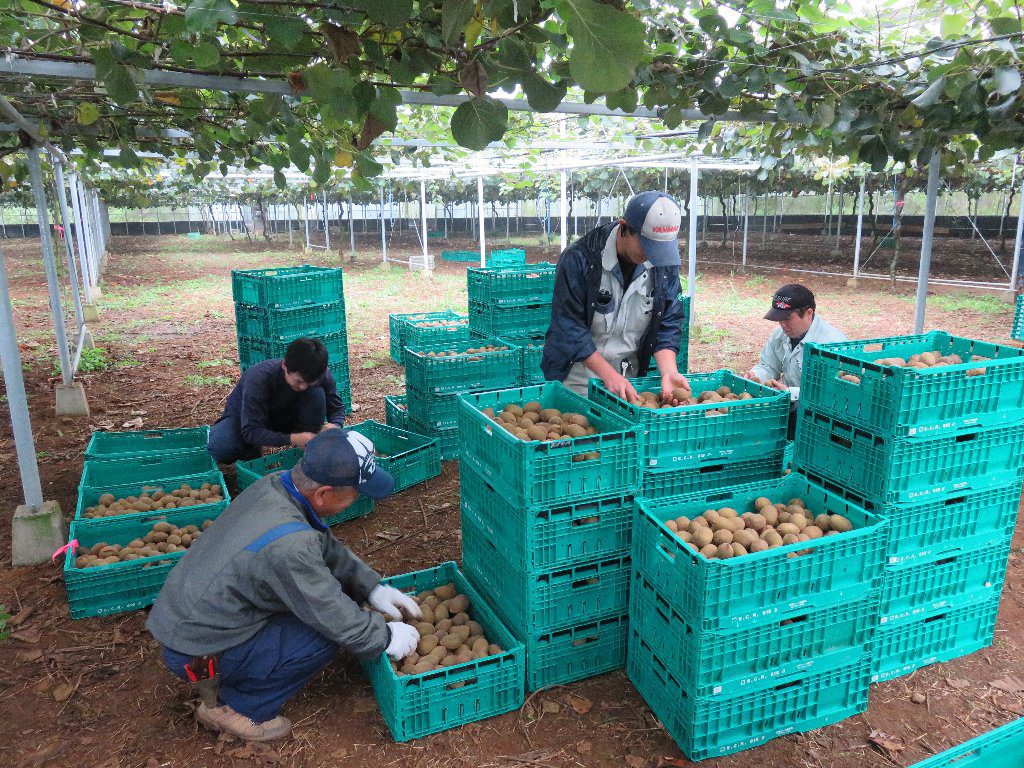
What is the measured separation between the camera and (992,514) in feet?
10.6

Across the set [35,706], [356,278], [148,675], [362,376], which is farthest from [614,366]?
[356,278]

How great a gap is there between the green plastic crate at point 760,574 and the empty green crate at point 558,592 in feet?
0.72

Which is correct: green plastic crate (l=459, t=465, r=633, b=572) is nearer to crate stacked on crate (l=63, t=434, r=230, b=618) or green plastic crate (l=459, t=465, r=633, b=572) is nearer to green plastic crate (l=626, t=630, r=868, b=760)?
green plastic crate (l=626, t=630, r=868, b=760)

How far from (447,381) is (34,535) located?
3.04m

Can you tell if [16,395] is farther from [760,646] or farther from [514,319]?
[760,646]

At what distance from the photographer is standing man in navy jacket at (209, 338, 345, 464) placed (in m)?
4.96

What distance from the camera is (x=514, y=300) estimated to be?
6.65m

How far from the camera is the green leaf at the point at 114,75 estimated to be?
2.87 metres

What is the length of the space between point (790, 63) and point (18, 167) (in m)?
8.88

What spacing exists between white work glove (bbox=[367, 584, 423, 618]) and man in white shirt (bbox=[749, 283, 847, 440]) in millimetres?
2367

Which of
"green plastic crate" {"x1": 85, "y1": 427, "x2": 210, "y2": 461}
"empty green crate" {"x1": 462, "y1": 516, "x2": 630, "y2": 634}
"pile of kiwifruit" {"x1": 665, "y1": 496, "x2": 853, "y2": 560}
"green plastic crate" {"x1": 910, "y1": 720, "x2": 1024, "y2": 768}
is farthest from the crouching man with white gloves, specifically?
"green plastic crate" {"x1": 85, "y1": 427, "x2": 210, "y2": 461}

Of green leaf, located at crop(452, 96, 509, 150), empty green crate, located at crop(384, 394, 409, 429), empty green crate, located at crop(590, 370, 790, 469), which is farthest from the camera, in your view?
empty green crate, located at crop(384, 394, 409, 429)

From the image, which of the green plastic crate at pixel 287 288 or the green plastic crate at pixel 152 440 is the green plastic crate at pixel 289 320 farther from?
the green plastic crate at pixel 152 440

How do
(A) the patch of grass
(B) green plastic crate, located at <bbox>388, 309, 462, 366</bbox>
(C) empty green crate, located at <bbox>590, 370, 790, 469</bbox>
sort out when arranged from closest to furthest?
(C) empty green crate, located at <bbox>590, 370, 790, 469</bbox>
(A) the patch of grass
(B) green plastic crate, located at <bbox>388, 309, 462, 366</bbox>
